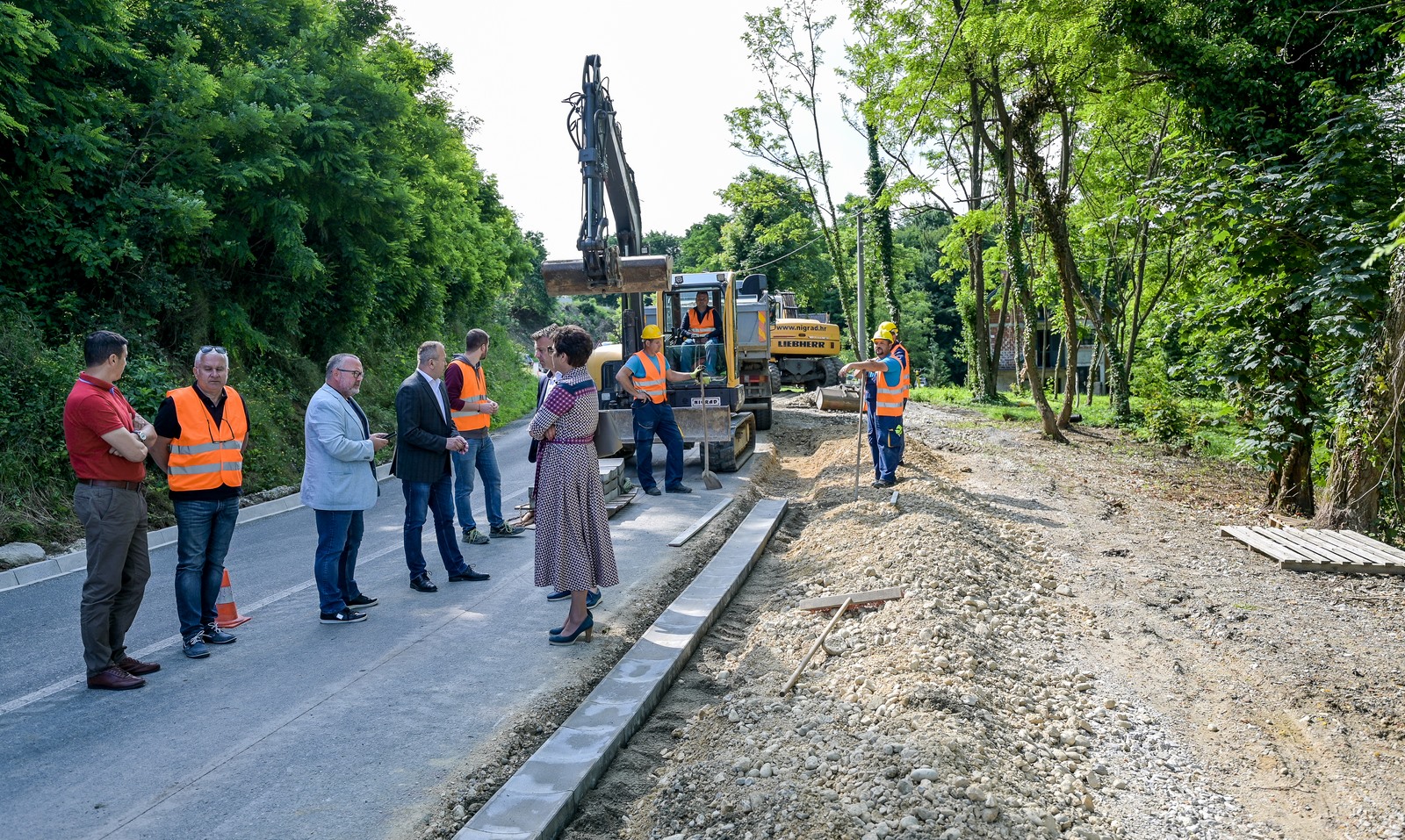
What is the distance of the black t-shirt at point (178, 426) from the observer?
5.84 meters

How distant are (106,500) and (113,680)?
1.04m

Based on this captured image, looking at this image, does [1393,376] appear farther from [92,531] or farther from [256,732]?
[92,531]

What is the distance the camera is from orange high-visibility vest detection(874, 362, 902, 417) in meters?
11.2

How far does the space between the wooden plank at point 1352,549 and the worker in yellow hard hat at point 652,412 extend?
273 inches

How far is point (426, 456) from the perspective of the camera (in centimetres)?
742

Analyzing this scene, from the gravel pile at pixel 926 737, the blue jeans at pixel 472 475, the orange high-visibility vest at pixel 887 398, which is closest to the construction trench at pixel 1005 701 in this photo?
Result: the gravel pile at pixel 926 737

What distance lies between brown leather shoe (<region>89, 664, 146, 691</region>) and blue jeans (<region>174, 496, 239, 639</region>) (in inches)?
24.5

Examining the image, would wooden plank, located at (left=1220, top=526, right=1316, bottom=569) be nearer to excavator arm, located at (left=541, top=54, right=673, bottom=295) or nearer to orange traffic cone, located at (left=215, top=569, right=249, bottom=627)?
excavator arm, located at (left=541, top=54, right=673, bottom=295)

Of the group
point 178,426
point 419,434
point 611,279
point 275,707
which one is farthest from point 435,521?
point 611,279

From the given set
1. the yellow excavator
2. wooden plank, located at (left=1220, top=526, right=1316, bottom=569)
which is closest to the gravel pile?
wooden plank, located at (left=1220, top=526, right=1316, bottom=569)

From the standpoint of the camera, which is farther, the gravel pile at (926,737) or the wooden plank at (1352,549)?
the wooden plank at (1352,549)

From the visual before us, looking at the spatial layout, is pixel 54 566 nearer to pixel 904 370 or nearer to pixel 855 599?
pixel 855 599

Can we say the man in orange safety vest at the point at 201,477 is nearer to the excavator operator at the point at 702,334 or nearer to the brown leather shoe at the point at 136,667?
the brown leather shoe at the point at 136,667

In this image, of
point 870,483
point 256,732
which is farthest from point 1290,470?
point 256,732
